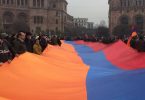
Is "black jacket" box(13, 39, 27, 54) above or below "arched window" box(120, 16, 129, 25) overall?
above

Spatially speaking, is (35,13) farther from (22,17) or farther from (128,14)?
(128,14)

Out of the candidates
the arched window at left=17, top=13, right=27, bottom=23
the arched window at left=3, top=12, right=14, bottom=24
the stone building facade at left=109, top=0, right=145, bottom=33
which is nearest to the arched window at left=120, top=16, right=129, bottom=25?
the stone building facade at left=109, top=0, right=145, bottom=33

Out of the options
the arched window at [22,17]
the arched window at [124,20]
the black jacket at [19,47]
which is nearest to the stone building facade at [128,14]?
the arched window at [124,20]

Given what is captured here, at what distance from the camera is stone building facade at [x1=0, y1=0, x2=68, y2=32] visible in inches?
4943

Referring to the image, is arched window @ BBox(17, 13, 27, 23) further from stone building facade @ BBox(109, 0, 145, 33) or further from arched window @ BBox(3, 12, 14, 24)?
stone building facade @ BBox(109, 0, 145, 33)

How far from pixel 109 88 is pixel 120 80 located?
0.37 metres

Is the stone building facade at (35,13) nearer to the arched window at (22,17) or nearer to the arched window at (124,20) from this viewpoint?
the arched window at (22,17)

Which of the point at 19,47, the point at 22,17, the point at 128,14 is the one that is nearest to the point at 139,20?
the point at 128,14

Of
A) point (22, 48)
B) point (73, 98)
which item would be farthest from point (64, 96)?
point (22, 48)

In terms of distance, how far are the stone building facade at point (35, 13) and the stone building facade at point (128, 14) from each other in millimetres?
17945

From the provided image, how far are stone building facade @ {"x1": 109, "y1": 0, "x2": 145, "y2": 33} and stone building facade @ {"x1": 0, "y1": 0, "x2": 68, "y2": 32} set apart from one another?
17945mm

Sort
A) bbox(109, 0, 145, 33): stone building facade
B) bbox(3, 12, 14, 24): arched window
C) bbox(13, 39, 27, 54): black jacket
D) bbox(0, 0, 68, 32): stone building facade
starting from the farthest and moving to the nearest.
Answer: bbox(0, 0, 68, 32): stone building facade
bbox(3, 12, 14, 24): arched window
bbox(109, 0, 145, 33): stone building facade
bbox(13, 39, 27, 54): black jacket

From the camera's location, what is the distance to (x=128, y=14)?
12281 centimetres

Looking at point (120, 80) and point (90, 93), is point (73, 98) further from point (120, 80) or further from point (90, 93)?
point (120, 80)
